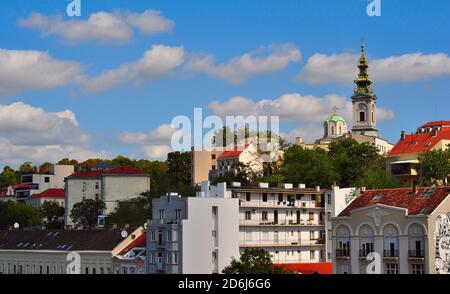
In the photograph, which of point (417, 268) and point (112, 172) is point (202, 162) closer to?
point (112, 172)

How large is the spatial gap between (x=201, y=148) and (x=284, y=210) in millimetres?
72330

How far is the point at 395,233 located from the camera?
72.0m

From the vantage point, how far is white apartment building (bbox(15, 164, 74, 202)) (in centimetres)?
18375

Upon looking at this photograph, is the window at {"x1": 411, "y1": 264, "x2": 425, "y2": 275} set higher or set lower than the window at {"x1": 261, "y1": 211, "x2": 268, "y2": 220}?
lower

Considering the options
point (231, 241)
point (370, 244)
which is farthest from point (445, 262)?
point (231, 241)

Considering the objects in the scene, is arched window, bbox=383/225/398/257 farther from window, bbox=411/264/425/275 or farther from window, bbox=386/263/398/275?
window, bbox=411/264/425/275

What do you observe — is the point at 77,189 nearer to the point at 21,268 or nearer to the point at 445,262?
the point at 21,268

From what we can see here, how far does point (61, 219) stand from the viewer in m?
152

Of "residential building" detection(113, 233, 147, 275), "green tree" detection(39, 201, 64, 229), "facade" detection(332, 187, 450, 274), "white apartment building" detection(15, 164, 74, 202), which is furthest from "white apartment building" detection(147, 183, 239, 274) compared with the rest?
"white apartment building" detection(15, 164, 74, 202)

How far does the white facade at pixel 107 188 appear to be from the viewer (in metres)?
148

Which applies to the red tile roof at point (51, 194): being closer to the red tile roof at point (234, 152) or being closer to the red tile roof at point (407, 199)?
the red tile roof at point (234, 152)

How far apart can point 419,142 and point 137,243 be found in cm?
→ 6021

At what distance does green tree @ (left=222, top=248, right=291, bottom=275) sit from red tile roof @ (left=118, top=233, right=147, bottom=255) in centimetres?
1799
